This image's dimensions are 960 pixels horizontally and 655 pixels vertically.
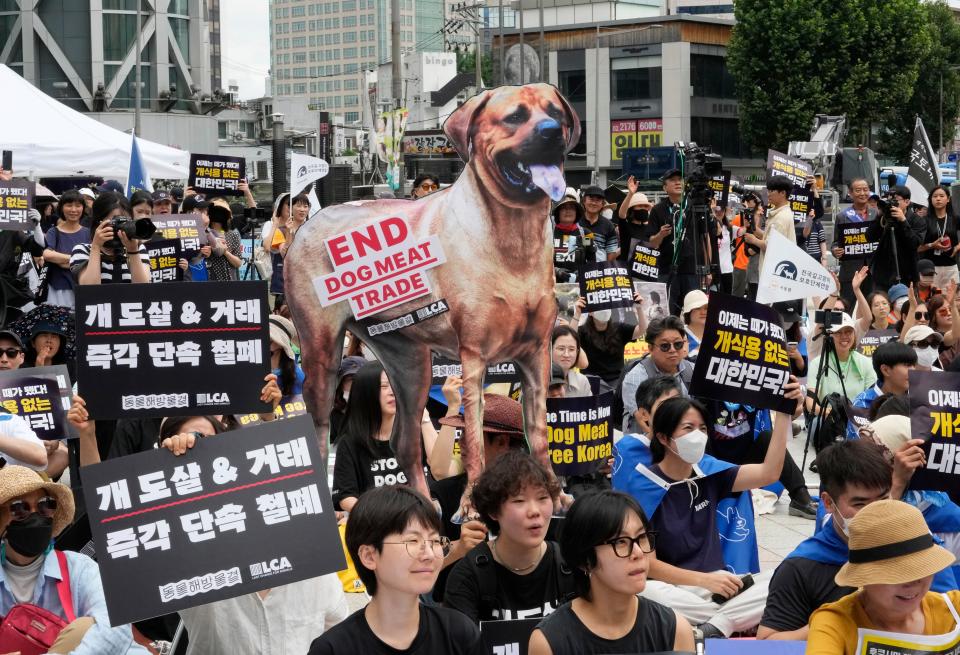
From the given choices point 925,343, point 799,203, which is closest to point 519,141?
point 925,343

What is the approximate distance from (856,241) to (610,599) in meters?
10.1

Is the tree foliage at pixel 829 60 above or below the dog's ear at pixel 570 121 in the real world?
above

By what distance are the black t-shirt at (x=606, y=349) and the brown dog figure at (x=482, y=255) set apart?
251 cm

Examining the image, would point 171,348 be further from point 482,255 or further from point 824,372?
point 824,372

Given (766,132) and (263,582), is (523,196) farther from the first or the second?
(766,132)

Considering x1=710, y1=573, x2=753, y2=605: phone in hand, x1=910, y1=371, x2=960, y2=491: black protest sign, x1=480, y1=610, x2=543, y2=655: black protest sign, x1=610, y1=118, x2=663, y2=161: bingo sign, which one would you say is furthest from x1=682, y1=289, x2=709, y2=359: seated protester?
x1=610, y1=118, x2=663, y2=161: bingo sign

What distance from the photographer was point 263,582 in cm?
458

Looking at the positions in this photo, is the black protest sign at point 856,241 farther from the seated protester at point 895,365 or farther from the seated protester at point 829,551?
the seated protester at point 829,551

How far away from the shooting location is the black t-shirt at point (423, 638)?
3.83 meters

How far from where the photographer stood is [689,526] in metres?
5.77

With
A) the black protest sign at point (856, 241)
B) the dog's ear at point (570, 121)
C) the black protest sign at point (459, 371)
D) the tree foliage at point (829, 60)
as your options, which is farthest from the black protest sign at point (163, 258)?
the tree foliage at point (829, 60)

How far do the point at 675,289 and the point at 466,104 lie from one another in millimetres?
5584

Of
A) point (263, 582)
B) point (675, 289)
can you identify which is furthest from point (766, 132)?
point (263, 582)

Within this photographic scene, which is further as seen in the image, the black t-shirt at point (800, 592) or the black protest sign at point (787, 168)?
the black protest sign at point (787, 168)
